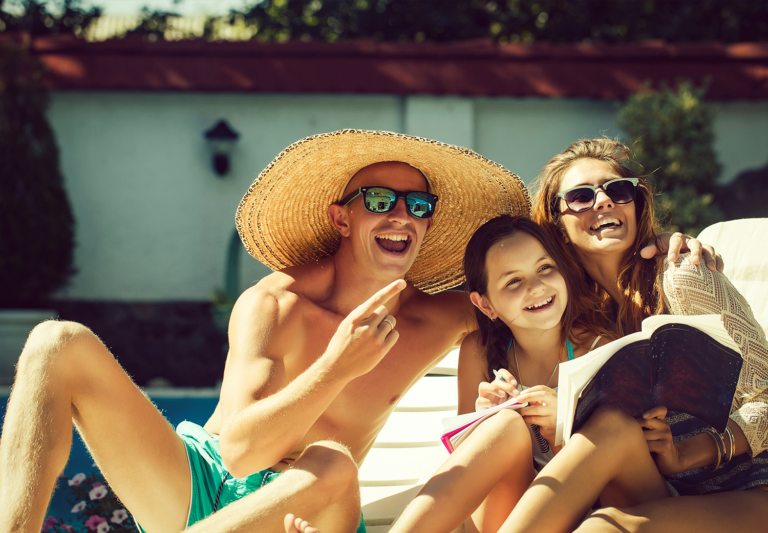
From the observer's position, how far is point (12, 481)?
1.70 metres

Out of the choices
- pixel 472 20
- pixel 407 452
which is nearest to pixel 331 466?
pixel 407 452

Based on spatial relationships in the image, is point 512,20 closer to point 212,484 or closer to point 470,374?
point 470,374

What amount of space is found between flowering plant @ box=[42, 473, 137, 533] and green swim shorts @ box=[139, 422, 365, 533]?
21.1 inches

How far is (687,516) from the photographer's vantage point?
1.64 meters

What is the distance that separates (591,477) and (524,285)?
2.45ft

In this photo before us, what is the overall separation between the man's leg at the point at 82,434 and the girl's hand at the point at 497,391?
39.5 inches

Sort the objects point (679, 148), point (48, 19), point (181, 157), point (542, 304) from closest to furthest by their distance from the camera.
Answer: point (542, 304) < point (679, 148) < point (181, 157) < point (48, 19)

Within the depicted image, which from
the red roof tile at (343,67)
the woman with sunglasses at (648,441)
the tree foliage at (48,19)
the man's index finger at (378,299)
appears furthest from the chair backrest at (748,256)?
the tree foliage at (48,19)

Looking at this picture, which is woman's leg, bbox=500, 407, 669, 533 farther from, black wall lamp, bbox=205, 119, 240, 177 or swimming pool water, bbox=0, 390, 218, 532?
black wall lamp, bbox=205, 119, 240, 177

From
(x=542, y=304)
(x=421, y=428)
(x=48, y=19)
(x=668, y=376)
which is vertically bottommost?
(x=421, y=428)

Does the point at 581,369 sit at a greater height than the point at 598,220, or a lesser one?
lesser

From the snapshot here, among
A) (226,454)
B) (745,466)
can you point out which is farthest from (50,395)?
(745,466)

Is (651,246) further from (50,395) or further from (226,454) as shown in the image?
(50,395)

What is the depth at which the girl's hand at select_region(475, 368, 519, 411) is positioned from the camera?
1989 mm
